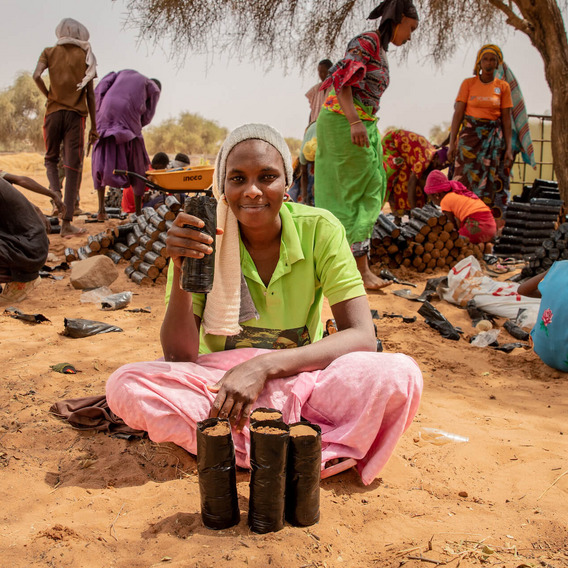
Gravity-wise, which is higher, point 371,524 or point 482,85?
point 482,85

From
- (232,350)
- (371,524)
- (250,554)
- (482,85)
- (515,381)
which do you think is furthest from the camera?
(482,85)

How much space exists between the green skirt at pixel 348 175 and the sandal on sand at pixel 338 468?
10.4ft

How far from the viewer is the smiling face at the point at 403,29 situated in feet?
15.5

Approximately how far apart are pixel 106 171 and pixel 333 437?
6327mm

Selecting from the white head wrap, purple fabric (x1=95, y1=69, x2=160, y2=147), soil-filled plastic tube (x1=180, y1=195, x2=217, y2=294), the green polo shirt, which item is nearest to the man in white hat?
the white head wrap

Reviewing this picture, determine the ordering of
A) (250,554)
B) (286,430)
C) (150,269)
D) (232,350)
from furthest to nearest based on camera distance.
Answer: (150,269)
(232,350)
(286,430)
(250,554)

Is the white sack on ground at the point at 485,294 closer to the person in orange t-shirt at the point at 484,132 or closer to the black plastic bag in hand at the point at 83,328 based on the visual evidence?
the person in orange t-shirt at the point at 484,132

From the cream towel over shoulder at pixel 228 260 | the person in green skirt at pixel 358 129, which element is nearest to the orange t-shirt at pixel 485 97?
the person in green skirt at pixel 358 129

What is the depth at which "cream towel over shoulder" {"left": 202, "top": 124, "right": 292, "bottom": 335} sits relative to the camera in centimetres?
227

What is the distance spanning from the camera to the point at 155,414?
2098 mm

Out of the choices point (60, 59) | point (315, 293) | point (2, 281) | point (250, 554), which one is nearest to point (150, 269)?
Answer: point (2, 281)

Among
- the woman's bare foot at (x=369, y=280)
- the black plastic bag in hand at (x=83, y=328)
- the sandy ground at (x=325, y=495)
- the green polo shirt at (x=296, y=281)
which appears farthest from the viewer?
the woman's bare foot at (x=369, y=280)

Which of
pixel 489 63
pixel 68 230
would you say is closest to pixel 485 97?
pixel 489 63

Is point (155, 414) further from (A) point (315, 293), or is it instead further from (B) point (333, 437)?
(A) point (315, 293)
